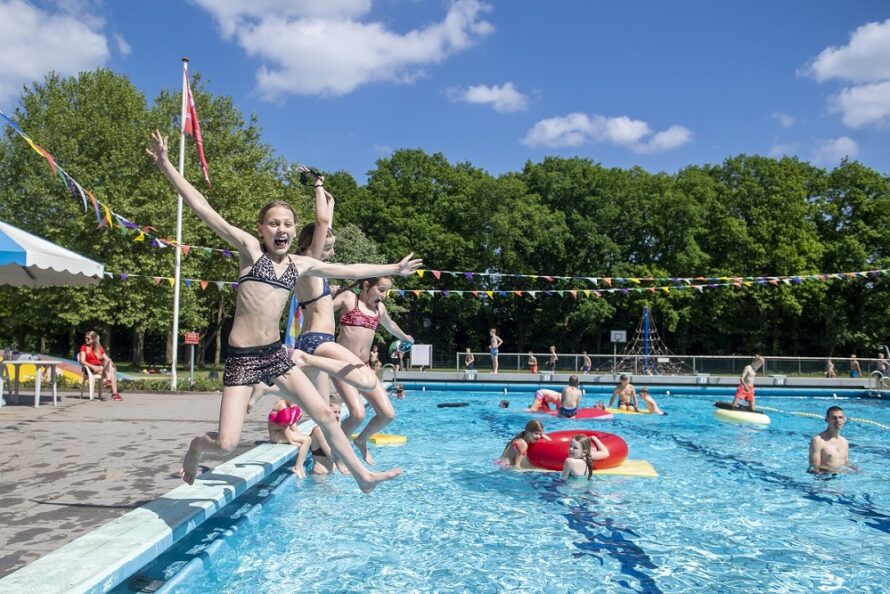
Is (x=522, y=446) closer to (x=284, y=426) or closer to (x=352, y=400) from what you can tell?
(x=284, y=426)

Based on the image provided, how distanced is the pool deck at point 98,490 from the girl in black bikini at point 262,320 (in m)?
0.92

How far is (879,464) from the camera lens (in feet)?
38.7

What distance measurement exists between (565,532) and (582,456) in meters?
2.56

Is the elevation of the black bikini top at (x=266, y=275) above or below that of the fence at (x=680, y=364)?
above

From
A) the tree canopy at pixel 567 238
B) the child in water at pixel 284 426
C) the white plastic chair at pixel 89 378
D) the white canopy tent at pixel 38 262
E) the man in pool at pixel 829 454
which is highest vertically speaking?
the tree canopy at pixel 567 238

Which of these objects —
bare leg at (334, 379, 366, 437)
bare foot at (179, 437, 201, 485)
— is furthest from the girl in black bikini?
bare leg at (334, 379, 366, 437)

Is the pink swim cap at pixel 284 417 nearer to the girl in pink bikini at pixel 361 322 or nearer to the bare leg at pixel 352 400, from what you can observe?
the girl in pink bikini at pixel 361 322

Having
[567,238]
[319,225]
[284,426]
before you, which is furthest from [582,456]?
[567,238]

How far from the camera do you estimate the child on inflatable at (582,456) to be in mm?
9219

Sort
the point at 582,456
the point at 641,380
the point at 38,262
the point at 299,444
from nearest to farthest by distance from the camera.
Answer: the point at 299,444 < the point at 582,456 < the point at 38,262 < the point at 641,380

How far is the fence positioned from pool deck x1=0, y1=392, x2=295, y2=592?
16963mm

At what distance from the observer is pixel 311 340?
19.7 feet

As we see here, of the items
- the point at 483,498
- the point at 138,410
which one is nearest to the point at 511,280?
the point at 138,410

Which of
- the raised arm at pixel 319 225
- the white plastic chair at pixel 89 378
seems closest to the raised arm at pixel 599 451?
the raised arm at pixel 319 225
